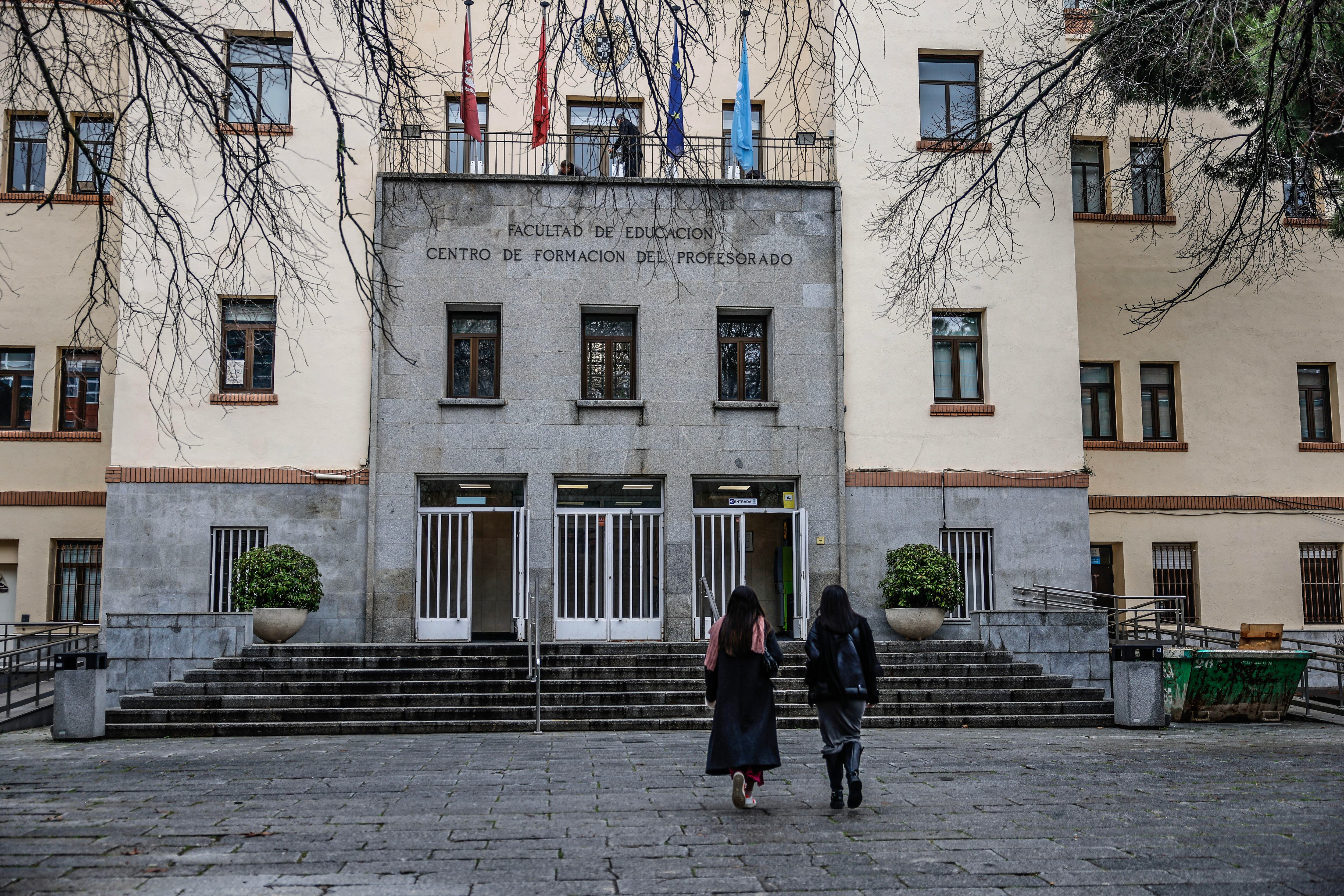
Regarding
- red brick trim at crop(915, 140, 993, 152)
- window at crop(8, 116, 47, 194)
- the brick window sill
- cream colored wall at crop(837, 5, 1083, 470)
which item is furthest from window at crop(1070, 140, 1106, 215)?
window at crop(8, 116, 47, 194)

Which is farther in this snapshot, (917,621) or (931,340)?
(931,340)

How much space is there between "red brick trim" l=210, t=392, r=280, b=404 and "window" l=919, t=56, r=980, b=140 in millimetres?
11492

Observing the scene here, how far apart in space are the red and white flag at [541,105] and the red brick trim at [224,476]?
6.10 meters

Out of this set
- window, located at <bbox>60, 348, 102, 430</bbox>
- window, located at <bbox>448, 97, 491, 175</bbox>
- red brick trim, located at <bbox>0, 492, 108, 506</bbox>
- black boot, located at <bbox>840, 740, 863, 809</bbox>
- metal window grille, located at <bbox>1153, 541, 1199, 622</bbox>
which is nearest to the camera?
black boot, located at <bbox>840, 740, 863, 809</bbox>

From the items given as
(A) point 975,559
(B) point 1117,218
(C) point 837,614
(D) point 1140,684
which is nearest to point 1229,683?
(D) point 1140,684

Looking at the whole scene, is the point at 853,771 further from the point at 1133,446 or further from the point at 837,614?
the point at 1133,446

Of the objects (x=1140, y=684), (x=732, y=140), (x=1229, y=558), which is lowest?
(x=1140, y=684)

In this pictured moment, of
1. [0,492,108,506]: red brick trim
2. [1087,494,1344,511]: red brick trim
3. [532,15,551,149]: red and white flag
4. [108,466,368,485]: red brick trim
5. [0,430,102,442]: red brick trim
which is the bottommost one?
[1087,494,1344,511]: red brick trim

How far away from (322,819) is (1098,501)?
16.9m

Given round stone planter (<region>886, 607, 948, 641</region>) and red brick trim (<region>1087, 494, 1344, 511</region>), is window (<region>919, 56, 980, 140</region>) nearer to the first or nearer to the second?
red brick trim (<region>1087, 494, 1344, 511</region>)

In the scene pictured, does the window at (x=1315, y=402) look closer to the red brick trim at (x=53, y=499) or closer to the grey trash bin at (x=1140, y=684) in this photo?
the grey trash bin at (x=1140, y=684)

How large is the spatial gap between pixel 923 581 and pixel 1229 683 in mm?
4309

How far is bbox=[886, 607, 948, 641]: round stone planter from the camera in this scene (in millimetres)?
17625

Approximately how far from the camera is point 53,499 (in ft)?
66.5
